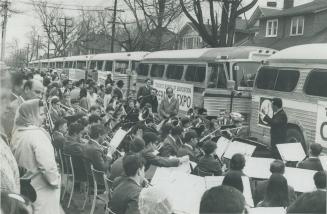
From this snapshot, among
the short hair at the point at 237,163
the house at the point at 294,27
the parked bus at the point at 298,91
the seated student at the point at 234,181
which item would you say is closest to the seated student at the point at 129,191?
the seated student at the point at 234,181

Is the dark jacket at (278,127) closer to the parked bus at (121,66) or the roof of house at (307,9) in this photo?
the parked bus at (121,66)

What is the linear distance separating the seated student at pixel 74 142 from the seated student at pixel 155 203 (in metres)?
3.85

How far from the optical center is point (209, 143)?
7.12 meters

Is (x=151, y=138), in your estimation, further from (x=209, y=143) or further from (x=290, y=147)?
(x=290, y=147)

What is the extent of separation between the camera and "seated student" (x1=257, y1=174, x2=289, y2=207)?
4.98 meters

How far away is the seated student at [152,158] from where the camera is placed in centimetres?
682

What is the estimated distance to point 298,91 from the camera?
13219 millimetres

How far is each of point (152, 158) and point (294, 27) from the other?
30.8 m

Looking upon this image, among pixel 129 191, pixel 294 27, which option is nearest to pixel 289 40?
pixel 294 27

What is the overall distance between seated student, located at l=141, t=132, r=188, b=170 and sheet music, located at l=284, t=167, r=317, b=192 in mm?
1323

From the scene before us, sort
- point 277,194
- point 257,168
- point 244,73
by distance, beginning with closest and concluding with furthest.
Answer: point 277,194 → point 257,168 → point 244,73

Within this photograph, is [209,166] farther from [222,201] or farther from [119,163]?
[222,201]

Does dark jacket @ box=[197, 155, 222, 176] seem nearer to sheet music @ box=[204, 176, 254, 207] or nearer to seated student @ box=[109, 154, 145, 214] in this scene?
sheet music @ box=[204, 176, 254, 207]

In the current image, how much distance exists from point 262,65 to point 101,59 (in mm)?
20153
